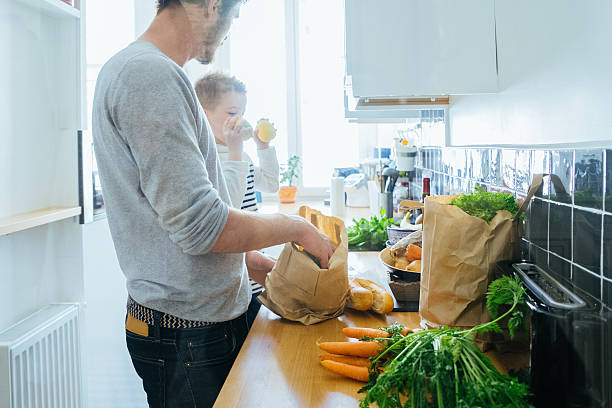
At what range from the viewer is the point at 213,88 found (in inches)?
74.7

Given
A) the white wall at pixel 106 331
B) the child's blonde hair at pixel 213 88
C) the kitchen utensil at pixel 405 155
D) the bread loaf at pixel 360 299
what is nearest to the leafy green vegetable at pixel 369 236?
the kitchen utensil at pixel 405 155

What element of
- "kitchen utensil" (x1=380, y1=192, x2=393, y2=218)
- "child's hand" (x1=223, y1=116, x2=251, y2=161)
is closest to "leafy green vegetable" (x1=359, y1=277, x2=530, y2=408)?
"child's hand" (x1=223, y1=116, x2=251, y2=161)

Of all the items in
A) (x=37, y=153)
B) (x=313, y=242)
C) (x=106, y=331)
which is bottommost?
(x=106, y=331)

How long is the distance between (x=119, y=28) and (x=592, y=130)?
248 cm

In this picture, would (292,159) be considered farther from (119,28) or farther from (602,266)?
(602,266)

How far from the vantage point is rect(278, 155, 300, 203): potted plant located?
380 centimetres

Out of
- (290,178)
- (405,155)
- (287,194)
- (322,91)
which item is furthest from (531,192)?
(322,91)

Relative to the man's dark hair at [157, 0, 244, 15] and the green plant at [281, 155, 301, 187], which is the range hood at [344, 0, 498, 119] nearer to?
the man's dark hair at [157, 0, 244, 15]

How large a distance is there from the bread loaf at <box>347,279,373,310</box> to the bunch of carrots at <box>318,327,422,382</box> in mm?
239

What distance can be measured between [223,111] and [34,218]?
2.38ft

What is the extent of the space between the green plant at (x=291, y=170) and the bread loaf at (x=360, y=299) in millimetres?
2668

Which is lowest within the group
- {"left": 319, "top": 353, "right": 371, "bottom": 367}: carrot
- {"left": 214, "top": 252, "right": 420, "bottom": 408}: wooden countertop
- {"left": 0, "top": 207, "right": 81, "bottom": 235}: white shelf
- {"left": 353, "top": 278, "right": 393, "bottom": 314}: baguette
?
{"left": 214, "top": 252, "right": 420, "bottom": 408}: wooden countertop

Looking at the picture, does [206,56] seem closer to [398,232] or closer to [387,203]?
[398,232]

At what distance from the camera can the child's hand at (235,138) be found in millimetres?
1753
